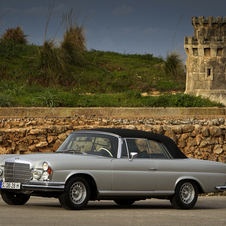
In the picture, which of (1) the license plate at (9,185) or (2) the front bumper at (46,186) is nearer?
(2) the front bumper at (46,186)

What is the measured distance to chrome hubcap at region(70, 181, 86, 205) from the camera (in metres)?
8.70

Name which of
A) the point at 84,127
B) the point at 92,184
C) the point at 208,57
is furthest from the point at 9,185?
the point at 208,57

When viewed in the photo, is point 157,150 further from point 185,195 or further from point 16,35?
point 16,35

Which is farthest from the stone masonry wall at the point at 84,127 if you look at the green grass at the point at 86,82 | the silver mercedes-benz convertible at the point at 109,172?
the silver mercedes-benz convertible at the point at 109,172

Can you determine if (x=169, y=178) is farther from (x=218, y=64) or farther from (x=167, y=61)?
(x=167, y=61)

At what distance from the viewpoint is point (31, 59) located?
33.0 m

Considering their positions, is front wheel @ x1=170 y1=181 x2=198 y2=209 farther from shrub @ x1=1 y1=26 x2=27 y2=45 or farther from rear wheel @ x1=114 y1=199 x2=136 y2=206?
shrub @ x1=1 y1=26 x2=27 y2=45

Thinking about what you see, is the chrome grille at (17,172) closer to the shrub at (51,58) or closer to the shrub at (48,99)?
the shrub at (48,99)

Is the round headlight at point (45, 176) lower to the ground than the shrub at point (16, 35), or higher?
lower

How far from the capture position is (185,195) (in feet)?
33.1

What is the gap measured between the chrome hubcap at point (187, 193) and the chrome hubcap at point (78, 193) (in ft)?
7.69

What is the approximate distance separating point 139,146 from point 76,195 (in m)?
1.86

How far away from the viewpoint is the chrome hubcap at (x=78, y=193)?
28.5 feet

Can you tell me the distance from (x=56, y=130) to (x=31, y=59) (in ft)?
52.7
